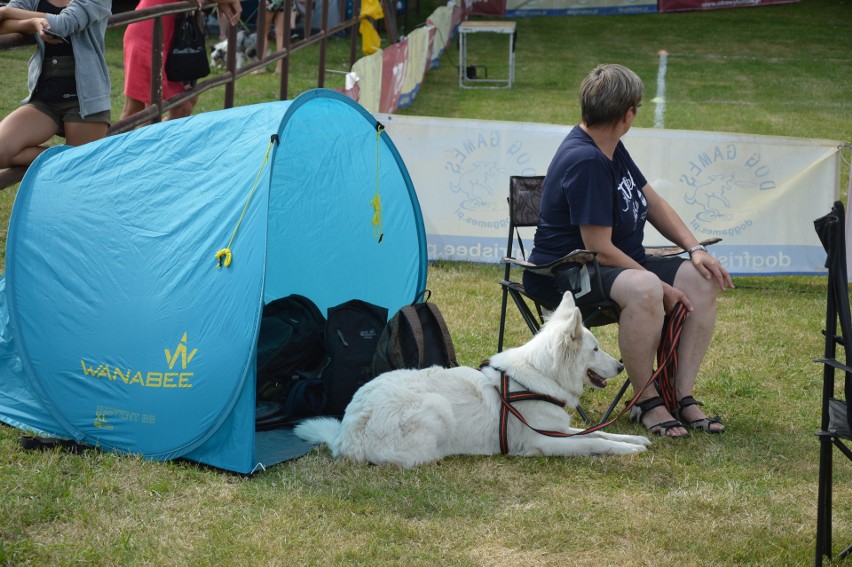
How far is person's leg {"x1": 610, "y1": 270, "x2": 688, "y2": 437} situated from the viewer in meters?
4.28

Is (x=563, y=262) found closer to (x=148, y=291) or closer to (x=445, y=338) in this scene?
(x=445, y=338)

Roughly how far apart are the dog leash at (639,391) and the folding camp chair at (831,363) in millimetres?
1135

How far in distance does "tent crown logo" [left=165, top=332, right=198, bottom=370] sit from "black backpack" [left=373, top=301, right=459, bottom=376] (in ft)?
3.17

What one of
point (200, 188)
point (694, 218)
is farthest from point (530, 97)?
point (200, 188)

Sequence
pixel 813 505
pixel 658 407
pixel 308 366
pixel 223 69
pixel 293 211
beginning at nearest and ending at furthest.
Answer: pixel 813 505 → pixel 658 407 → pixel 308 366 → pixel 293 211 → pixel 223 69

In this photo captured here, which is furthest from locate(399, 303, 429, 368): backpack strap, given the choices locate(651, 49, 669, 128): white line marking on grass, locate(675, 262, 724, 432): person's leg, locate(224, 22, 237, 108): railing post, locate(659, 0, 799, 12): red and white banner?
locate(659, 0, 799, 12): red and white banner

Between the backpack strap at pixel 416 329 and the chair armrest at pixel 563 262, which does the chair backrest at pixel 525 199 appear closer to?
the chair armrest at pixel 563 262

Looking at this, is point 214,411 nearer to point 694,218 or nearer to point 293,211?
point 293,211

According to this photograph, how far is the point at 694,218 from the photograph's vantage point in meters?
7.06

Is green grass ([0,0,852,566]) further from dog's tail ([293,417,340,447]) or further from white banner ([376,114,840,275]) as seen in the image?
white banner ([376,114,840,275])

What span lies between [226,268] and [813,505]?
247cm

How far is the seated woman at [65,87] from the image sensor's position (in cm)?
491

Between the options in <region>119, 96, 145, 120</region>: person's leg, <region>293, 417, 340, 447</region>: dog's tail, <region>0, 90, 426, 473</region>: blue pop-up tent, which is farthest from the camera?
<region>119, 96, 145, 120</region>: person's leg

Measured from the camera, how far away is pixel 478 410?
409cm
